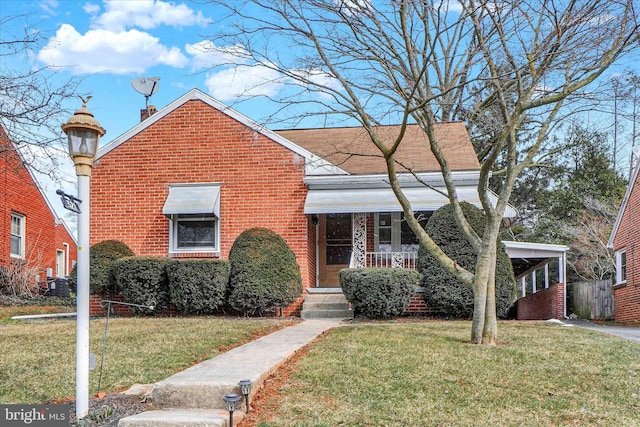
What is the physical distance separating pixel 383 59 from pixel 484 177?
7.61 feet

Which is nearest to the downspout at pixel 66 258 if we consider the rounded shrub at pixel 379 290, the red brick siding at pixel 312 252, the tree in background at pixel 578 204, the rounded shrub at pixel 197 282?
the red brick siding at pixel 312 252

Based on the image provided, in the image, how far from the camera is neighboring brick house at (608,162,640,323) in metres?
17.7

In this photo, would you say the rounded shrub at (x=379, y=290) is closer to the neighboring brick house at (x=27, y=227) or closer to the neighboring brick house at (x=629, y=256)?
the neighboring brick house at (x=629, y=256)

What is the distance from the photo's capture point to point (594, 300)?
2097 cm

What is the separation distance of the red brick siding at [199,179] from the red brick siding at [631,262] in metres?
10.4

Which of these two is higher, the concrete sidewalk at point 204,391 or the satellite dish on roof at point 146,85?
the satellite dish on roof at point 146,85

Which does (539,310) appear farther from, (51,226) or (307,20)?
(51,226)

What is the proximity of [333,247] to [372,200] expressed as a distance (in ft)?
8.76

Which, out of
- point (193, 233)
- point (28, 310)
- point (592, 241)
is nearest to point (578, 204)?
point (592, 241)

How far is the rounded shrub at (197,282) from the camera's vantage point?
12773 millimetres

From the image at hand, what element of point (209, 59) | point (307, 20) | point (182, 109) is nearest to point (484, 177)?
point (307, 20)

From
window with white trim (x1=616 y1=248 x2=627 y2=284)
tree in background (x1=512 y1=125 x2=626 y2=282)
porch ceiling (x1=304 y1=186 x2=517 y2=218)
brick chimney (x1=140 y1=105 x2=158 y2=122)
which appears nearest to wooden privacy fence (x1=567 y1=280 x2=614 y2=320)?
window with white trim (x1=616 y1=248 x2=627 y2=284)

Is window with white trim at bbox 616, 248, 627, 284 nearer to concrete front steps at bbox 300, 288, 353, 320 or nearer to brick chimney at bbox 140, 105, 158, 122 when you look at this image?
concrete front steps at bbox 300, 288, 353, 320

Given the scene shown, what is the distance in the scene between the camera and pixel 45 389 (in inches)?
225
